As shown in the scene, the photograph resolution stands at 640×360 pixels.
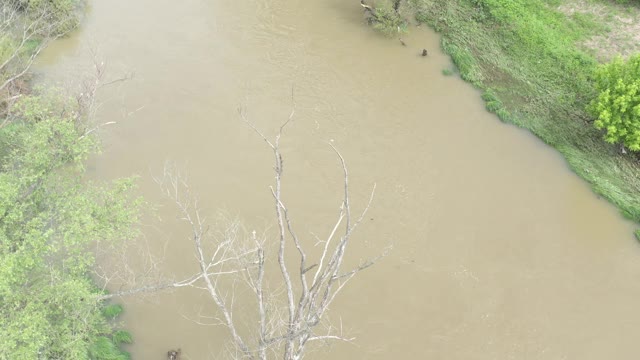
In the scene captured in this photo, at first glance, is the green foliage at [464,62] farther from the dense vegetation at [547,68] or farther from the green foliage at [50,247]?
the green foliage at [50,247]

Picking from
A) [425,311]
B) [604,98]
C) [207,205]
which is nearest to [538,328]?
[425,311]

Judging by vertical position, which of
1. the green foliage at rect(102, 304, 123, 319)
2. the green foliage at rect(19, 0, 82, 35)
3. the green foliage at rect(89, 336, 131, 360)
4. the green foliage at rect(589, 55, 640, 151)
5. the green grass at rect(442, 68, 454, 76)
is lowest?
the green foliage at rect(89, 336, 131, 360)

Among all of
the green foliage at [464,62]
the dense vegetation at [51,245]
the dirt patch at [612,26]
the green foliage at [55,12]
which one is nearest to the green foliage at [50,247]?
the dense vegetation at [51,245]

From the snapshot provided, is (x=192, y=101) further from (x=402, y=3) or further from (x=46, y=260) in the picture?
(x=402, y=3)

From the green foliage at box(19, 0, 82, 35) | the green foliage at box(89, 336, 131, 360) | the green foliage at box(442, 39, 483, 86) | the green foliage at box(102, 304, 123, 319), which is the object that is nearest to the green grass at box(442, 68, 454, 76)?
the green foliage at box(442, 39, 483, 86)

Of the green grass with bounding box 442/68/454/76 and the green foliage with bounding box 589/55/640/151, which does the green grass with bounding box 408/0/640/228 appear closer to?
the green grass with bounding box 442/68/454/76

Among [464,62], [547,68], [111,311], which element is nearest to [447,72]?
[464,62]
